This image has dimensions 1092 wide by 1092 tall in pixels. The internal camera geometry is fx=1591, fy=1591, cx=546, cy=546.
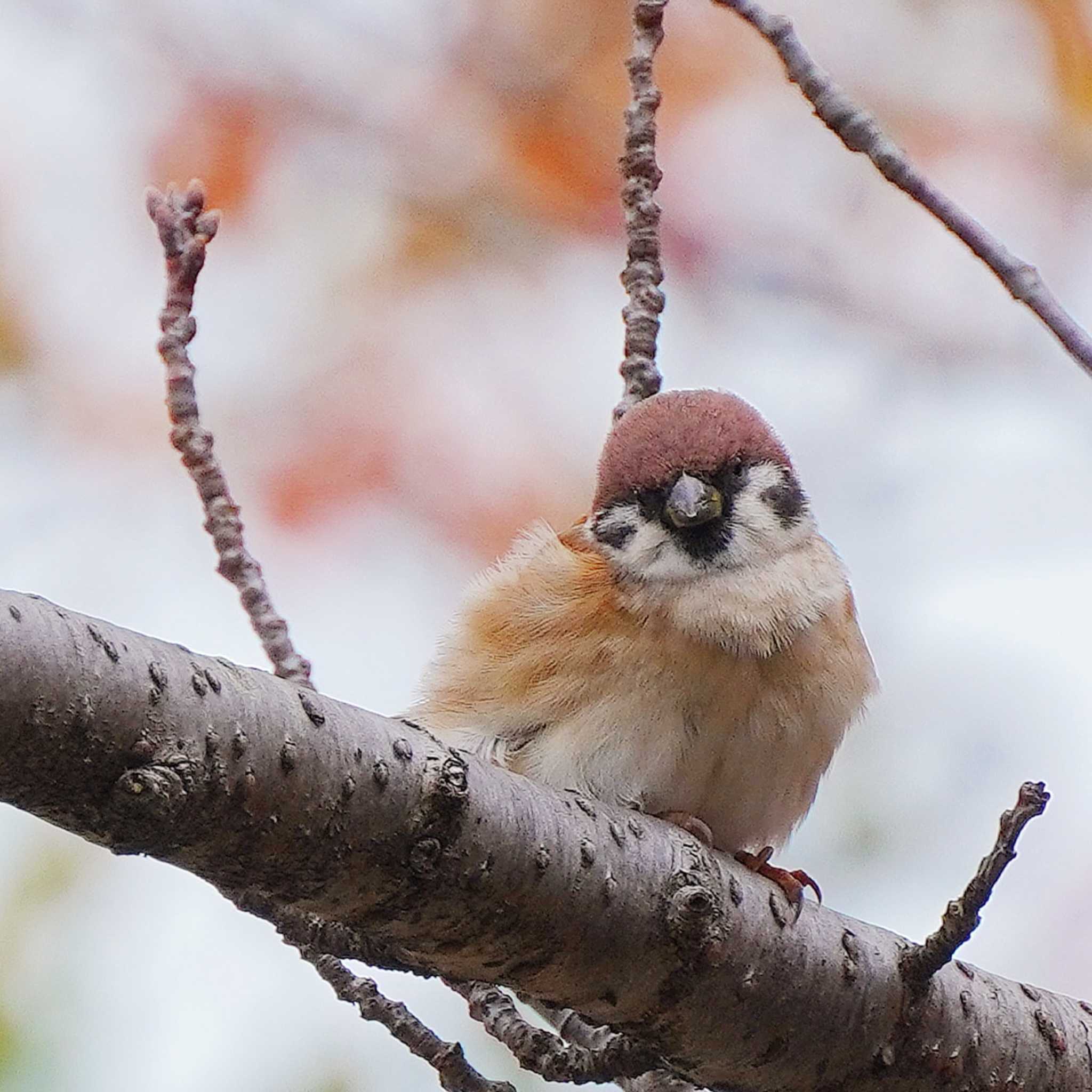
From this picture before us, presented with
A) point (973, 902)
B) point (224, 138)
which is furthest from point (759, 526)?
point (224, 138)

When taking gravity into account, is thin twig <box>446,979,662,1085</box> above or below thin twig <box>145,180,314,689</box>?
below

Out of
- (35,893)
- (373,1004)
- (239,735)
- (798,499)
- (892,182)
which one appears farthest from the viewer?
(35,893)

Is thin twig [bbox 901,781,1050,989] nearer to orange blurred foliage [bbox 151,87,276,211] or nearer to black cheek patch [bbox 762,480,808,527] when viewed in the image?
Answer: black cheek patch [bbox 762,480,808,527]

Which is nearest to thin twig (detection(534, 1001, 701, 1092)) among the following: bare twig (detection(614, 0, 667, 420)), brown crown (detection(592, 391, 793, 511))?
brown crown (detection(592, 391, 793, 511))

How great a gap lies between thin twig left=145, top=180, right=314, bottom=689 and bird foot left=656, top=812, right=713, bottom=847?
0.59m

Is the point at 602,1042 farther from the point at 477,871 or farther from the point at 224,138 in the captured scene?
the point at 224,138

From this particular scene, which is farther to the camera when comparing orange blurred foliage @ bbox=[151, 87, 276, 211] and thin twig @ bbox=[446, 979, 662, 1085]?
orange blurred foliage @ bbox=[151, 87, 276, 211]

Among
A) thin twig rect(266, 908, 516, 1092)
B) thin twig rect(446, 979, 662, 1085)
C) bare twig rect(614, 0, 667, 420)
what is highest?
bare twig rect(614, 0, 667, 420)

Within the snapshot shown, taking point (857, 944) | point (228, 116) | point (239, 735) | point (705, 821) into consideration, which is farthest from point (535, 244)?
point (239, 735)

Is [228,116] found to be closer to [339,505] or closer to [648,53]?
[339,505]

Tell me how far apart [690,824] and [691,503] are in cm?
61

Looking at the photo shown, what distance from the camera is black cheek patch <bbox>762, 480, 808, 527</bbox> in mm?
2855

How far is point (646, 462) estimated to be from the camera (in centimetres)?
273

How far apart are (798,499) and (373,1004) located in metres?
1.22
